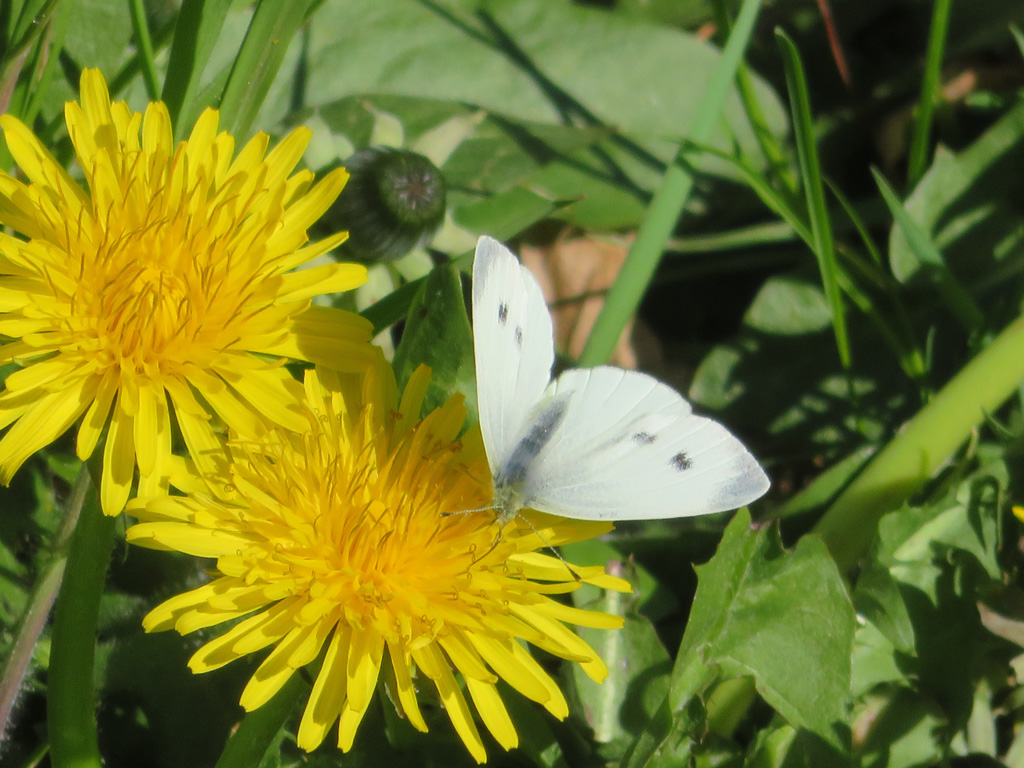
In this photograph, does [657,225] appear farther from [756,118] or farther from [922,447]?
[922,447]

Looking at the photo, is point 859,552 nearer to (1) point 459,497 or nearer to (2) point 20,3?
(1) point 459,497


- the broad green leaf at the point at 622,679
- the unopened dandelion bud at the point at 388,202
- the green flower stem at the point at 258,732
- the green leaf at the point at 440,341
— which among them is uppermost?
the unopened dandelion bud at the point at 388,202

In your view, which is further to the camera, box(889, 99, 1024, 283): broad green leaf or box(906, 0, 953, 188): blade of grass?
box(889, 99, 1024, 283): broad green leaf

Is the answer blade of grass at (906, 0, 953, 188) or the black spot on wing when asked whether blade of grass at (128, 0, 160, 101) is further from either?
blade of grass at (906, 0, 953, 188)

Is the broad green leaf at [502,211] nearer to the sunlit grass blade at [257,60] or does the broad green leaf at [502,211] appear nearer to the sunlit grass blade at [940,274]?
the sunlit grass blade at [257,60]

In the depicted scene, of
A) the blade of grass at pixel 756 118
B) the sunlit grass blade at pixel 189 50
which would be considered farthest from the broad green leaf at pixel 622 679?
the sunlit grass blade at pixel 189 50

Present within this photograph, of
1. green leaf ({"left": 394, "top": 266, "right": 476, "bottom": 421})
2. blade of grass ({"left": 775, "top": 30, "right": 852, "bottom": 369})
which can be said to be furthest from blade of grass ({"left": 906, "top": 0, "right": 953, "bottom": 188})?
green leaf ({"left": 394, "top": 266, "right": 476, "bottom": 421})

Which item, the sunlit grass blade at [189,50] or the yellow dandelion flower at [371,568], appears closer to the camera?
the yellow dandelion flower at [371,568]
